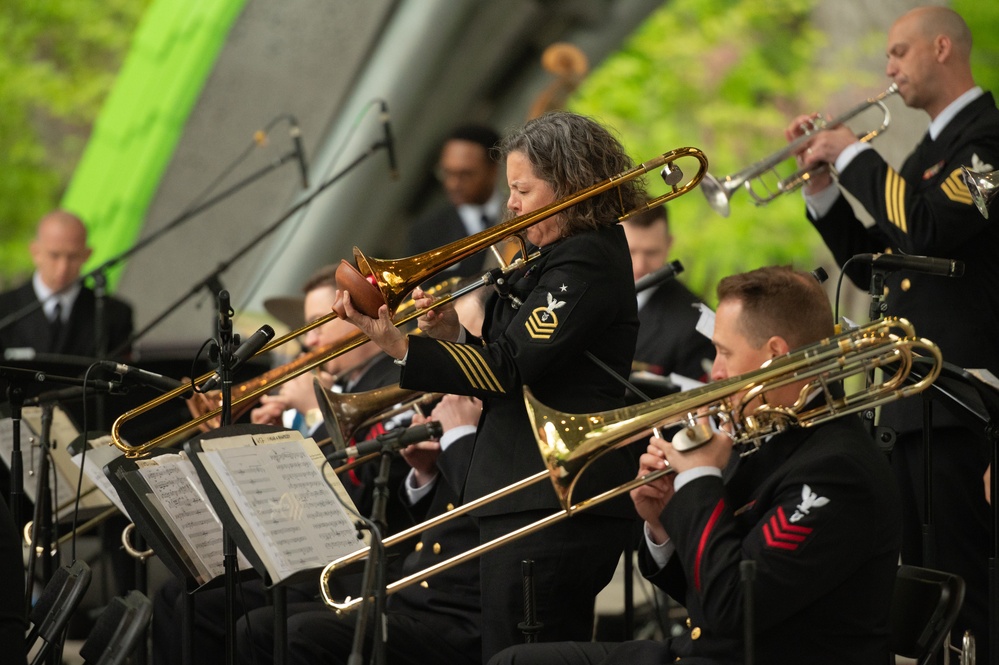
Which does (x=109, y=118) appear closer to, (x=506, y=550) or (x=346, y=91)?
(x=346, y=91)

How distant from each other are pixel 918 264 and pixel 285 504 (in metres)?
2.02

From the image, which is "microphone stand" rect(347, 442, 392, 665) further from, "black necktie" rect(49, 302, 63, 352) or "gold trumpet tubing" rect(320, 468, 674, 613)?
"black necktie" rect(49, 302, 63, 352)

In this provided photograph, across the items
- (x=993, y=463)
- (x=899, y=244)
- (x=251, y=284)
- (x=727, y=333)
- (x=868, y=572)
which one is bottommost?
(x=868, y=572)

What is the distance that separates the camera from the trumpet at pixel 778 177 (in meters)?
4.82

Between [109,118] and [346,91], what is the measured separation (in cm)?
207

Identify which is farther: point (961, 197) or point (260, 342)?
point (961, 197)

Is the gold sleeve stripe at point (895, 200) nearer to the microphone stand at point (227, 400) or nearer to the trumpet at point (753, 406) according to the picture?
the trumpet at point (753, 406)

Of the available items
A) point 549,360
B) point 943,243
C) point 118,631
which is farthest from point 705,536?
point 943,243

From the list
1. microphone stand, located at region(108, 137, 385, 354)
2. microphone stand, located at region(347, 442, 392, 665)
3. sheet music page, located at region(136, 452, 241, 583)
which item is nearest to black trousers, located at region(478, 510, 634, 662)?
microphone stand, located at region(347, 442, 392, 665)

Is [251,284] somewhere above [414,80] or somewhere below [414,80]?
below

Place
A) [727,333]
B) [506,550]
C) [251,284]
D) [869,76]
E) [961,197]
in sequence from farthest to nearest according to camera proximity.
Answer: [869,76] < [251,284] < [961,197] < [506,550] < [727,333]

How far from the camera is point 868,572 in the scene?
3.11 metres

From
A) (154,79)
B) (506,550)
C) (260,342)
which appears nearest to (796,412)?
(506,550)

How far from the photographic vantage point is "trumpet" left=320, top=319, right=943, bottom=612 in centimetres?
308
